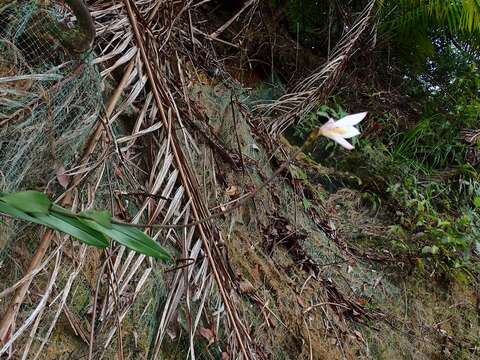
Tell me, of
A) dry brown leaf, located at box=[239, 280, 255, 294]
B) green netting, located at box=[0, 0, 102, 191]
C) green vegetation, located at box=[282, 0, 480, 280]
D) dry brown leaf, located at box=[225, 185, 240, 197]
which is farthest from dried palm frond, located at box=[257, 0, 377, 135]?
green netting, located at box=[0, 0, 102, 191]

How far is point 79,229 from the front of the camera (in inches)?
24.5

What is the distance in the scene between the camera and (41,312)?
0.92 m

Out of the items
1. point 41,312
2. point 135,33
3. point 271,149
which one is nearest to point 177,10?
point 135,33

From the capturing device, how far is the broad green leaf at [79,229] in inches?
24.1

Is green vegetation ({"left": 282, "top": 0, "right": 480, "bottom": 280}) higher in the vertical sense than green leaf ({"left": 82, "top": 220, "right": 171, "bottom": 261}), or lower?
lower

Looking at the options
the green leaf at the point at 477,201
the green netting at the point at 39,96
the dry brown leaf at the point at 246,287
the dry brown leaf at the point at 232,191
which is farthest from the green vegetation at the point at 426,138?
the green netting at the point at 39,96

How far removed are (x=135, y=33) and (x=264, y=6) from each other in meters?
1.63

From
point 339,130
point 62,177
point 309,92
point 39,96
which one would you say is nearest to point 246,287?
point 62,177

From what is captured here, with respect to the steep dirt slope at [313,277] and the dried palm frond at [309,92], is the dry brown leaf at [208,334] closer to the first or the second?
the steep dirt slope at [313,277]

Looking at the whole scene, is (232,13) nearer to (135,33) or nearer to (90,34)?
(135,33)

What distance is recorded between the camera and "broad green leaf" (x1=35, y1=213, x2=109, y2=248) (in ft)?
2.01

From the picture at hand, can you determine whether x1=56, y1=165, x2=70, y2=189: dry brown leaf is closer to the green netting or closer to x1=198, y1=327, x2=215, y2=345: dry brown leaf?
the green netting

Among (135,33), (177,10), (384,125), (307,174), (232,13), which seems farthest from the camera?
(384,125)

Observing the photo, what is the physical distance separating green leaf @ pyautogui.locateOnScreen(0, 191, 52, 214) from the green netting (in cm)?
44
